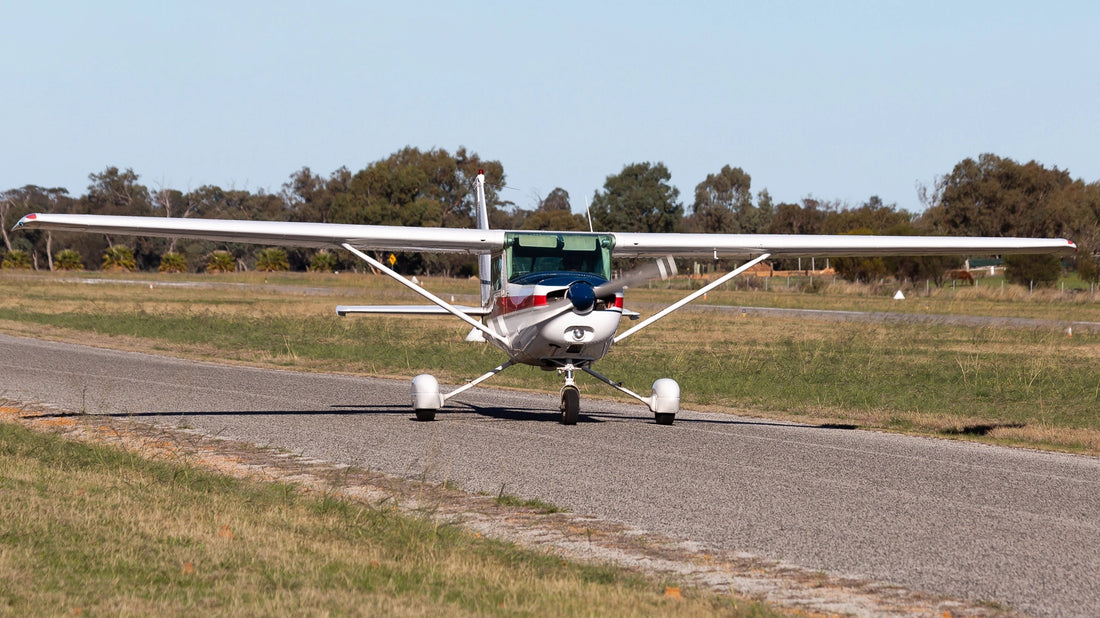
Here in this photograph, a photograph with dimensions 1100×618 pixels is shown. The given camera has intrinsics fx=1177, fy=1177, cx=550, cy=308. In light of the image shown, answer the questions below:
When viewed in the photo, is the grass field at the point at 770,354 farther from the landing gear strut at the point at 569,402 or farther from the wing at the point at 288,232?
the wing at the point at 288,232

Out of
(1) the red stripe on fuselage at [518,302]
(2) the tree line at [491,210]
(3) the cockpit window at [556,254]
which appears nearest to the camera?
(1) the red stripe on fuselage at [518,302]

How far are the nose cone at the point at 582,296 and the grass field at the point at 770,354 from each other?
474 cm

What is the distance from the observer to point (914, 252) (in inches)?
662

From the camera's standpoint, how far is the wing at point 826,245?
1603 cm

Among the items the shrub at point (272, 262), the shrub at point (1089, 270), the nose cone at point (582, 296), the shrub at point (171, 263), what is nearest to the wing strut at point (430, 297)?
the nose cone at point (582, 296)

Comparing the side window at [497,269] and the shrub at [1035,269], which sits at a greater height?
the side window at [497,269]

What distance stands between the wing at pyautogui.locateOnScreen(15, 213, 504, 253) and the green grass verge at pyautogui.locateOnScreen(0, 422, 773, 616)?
5678 millimetres

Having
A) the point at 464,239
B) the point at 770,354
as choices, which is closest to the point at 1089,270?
the point at 770,354

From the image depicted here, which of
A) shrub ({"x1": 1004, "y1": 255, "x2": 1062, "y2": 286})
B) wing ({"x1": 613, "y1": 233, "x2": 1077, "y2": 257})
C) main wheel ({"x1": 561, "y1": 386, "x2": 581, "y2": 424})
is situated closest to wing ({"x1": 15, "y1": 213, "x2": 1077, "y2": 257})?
wing ({"x1": 613, "y1": 233, "x2": 1077, "y2": 257})

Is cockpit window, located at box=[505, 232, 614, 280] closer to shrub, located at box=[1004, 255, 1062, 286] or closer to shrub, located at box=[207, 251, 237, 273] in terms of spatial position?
shrub, located at box=[1004, 255, 1062, 286]

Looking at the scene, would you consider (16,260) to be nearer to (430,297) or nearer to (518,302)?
(430,297)

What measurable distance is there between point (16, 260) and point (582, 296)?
328 feet

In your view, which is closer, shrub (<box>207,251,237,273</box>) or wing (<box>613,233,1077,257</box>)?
wing (<box>613,233,1077,257</box>)

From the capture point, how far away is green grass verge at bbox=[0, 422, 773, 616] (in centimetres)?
546
